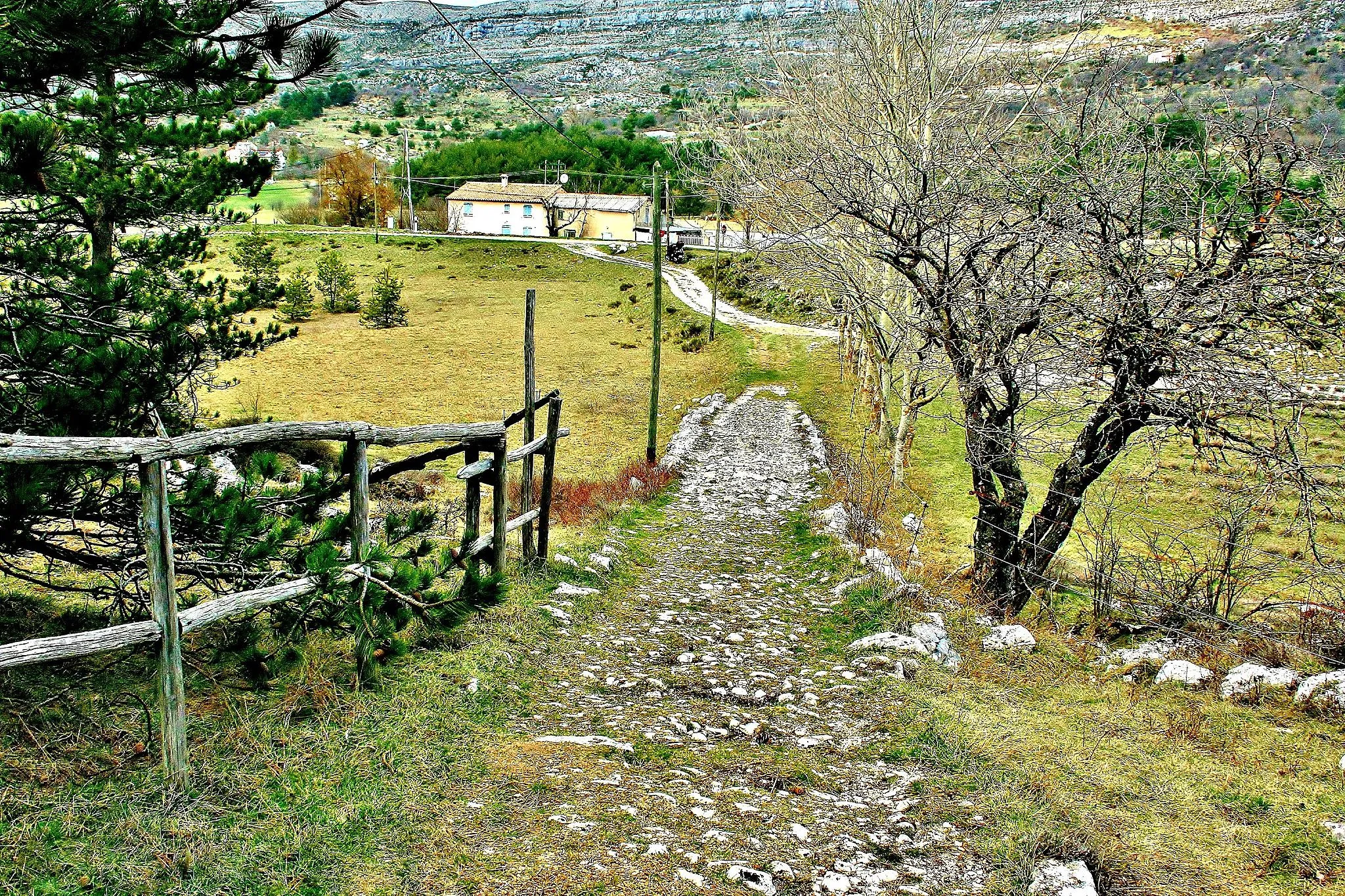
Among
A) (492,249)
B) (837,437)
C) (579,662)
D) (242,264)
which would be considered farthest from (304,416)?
(492,249)

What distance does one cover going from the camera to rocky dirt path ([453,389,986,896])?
4164 millimetres

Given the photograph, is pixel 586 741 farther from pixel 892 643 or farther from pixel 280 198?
pixel 280 198

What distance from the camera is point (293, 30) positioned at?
5.96 meters

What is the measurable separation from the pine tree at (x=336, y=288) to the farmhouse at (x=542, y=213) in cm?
3622

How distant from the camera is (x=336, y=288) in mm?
47750

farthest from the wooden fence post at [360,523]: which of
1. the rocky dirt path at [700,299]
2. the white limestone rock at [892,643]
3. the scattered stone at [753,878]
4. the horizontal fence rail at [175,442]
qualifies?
the rocky dirt path at [700,299]

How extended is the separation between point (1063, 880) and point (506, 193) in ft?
289

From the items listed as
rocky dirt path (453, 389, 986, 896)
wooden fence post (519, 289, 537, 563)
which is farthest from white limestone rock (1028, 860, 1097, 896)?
wooden fence post (519, 289, 537, 563)

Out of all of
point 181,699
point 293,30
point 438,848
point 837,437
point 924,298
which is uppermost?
point 293,30

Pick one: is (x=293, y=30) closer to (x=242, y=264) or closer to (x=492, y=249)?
(x=242, y=264)

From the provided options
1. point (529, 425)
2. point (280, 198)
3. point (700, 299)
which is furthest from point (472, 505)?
point (280, 198)

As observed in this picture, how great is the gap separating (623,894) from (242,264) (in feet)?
173

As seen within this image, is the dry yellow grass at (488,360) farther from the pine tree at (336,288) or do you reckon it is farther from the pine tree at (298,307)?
the pine tree at (336,288)

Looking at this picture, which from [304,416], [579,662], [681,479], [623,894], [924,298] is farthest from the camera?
[304,416]
